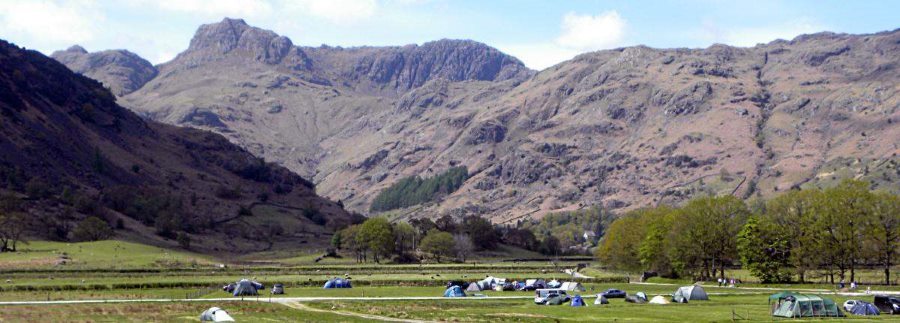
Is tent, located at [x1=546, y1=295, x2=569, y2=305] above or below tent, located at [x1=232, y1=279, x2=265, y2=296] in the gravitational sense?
below

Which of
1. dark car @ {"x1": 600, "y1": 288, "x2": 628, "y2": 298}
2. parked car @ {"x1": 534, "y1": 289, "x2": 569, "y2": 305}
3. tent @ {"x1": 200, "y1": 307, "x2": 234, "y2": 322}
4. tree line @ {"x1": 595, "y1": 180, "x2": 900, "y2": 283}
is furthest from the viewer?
tree line @ {"x1": 595, "y1": 180, "x2": 900, "y2": 283}

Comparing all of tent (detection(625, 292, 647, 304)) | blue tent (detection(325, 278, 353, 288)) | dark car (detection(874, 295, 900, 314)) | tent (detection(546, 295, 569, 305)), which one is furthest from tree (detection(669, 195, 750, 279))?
dark car (detection(874, 295, 900, 314))

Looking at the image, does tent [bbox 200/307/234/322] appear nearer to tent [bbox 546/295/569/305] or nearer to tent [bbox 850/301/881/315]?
tent [bbox 546/295/569/305]

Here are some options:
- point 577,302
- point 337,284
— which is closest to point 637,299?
point 577,302

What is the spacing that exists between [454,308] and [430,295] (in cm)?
2171

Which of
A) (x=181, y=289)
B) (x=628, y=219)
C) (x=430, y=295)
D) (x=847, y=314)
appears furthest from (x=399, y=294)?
(x=628, y=219)

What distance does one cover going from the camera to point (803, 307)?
80.9 meters

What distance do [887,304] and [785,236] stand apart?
49.1m

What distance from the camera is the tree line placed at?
130 m

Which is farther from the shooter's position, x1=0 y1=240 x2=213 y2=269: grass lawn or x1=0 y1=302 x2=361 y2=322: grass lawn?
x1=0 y1=240 x2=213 y2=269: grass lawn

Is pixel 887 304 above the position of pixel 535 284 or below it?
below

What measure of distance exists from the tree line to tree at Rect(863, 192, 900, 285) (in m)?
0.14

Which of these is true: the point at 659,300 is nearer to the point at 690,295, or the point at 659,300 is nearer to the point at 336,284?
the point at 690,295

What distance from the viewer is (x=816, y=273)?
14125 centimetres
